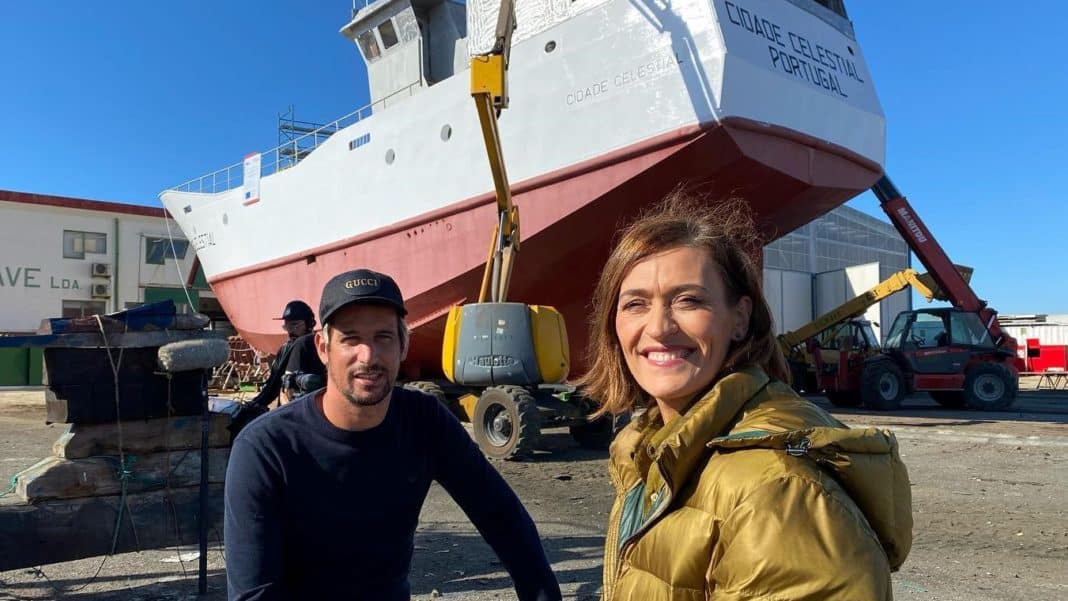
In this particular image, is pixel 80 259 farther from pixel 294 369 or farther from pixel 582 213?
pixel 294 369

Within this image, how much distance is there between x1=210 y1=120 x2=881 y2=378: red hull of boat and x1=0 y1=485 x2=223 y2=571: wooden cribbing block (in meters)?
6.09

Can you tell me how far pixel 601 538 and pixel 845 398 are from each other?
12653 mm

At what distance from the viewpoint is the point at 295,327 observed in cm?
524

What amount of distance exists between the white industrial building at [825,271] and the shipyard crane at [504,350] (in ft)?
66.3

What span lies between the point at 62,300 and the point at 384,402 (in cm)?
2741

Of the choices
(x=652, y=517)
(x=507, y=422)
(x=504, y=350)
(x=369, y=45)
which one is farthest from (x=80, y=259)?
(x=652, y=517)

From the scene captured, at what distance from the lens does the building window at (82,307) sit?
2489 centimetres

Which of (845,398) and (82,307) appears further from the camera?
(82,307)

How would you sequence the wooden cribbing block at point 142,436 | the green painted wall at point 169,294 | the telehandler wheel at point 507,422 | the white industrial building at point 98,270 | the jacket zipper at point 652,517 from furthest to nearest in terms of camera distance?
the green painted wall at point 169,294
the white industrial building at point 98,270
the telehandler wheel at point 507,422
the wooden cribbing block at point 142,436
the jacket zipper at point 652,517

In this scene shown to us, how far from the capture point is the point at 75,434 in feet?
11.8

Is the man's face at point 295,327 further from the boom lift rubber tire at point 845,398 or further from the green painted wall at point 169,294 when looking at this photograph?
the green painted wall at point 169,294

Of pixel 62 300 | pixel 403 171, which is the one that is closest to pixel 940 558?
pixel 403 171

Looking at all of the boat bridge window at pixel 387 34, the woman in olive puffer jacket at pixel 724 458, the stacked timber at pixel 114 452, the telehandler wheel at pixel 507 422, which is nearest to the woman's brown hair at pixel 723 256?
the woman in olive puffer jacket at pixel 724 458

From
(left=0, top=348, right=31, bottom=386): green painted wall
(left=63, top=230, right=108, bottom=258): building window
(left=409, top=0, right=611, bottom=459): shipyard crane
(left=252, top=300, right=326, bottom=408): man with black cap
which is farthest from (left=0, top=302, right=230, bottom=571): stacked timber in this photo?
(left=63, top=230, right=108, bottom=258): building window
